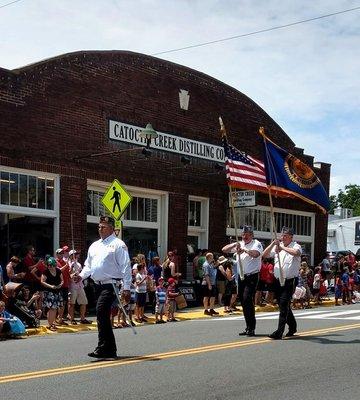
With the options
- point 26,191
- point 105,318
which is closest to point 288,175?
point 26,191

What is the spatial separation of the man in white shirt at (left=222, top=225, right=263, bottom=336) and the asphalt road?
0.55 metres

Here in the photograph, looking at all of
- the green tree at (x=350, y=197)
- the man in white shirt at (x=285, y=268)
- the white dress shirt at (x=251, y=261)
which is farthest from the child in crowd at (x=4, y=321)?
the green tree at (x=350, y=197)

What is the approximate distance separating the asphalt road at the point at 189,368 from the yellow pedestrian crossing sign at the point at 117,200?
14.8 feet

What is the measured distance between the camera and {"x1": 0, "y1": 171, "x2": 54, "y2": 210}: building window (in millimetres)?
17609

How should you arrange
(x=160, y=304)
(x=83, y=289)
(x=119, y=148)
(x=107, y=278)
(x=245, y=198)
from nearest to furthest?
(x=107, y=278), (x=83, y=289), (x=160, y=304), (x=119, y=148), (x=245, y=198)

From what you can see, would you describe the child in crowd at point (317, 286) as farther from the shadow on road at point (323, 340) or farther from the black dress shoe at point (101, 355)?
the black dress shoe at point (101, 355)

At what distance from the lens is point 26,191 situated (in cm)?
1812

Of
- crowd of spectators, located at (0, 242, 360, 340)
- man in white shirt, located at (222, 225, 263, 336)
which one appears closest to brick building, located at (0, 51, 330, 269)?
crowd of spectators, located at (0, 242, 360, 340)

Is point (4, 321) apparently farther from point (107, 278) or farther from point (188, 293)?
point (188, 293)

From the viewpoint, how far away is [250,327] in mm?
11453

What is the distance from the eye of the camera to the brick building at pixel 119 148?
18031 millimetres

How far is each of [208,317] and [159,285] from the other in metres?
1.85

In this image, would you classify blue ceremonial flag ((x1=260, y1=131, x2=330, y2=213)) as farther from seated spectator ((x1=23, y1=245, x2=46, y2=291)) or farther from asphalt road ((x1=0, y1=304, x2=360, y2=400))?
seated spectator ((x1=23, y1=245, x2=46, y2=291))

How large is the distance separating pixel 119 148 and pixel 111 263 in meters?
12.0
